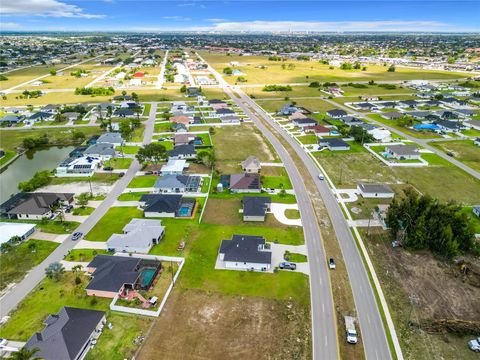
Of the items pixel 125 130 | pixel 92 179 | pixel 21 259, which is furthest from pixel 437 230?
pixel 125 130

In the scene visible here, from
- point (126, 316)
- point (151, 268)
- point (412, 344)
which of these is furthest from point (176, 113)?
point (412, 344)

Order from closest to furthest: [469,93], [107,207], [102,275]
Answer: [102,275] < [107,207] < [469,93]

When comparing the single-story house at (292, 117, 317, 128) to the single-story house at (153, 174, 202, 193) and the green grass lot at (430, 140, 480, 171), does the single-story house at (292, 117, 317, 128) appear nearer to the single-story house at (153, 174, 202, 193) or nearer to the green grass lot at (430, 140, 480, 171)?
the green grass lot at (430, 140, 480, 171)

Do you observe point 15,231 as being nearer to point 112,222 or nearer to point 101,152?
point 112,222

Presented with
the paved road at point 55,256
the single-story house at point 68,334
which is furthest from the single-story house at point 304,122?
the single-story house at point 68,334

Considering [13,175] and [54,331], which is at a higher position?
[54,331]

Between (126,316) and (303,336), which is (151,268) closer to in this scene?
(126,316)

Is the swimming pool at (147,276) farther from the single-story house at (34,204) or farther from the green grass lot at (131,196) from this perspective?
the single-story house at (34,204)

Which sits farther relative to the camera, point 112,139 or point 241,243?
point 112,139

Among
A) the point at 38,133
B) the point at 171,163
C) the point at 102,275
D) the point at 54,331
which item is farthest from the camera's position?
the point at 38,133
